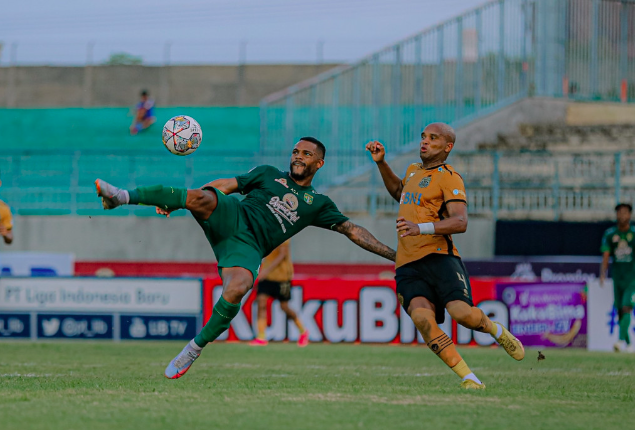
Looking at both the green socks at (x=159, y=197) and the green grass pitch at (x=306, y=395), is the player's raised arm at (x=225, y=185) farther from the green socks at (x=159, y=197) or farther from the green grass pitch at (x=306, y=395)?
the green grass pitch at (x=306, y=395)

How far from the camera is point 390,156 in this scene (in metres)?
22.5

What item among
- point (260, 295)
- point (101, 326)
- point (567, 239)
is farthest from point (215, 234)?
point (567, 239)

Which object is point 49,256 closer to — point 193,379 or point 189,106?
point 193,379

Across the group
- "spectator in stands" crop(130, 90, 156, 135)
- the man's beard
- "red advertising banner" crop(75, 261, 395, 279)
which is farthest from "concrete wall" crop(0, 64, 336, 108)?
the man's beard

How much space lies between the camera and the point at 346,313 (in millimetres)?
16531

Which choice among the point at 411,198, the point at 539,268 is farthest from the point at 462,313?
the point at 539,268

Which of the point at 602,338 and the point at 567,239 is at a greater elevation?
the point at 567,239

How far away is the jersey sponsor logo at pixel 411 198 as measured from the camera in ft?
27.3

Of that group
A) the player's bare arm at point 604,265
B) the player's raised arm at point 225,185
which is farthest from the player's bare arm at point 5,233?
the player's bare arm at point 604,265

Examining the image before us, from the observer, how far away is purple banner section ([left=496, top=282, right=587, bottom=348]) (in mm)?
16500

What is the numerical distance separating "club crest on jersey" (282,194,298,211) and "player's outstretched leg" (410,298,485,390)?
147 centimetres

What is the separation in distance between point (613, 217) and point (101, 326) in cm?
1109

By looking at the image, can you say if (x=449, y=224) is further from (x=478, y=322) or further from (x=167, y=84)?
(x=167, y=84)

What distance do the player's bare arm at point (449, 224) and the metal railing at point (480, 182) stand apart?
43.0ft
